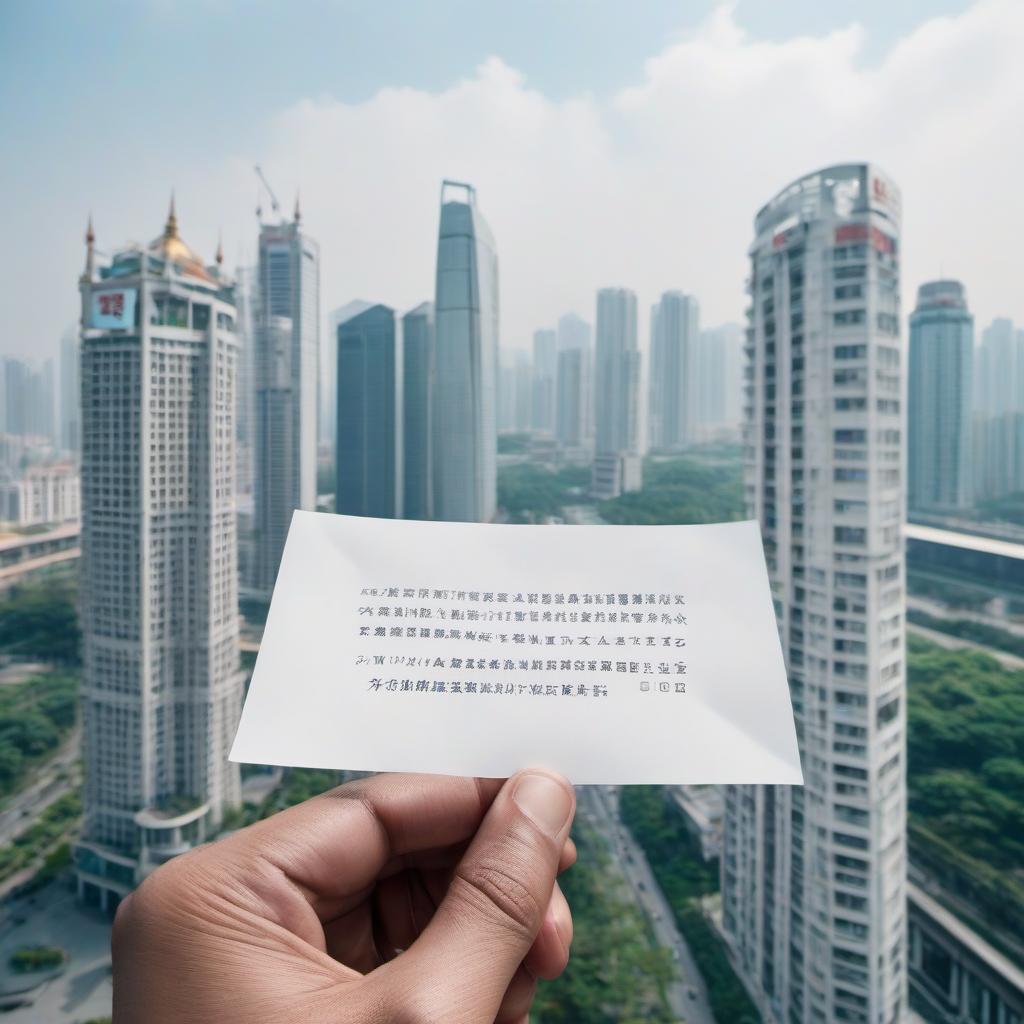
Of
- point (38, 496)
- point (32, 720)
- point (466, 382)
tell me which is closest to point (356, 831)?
point (466, 382)

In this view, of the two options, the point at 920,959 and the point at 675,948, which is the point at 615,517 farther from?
the point at 920,959

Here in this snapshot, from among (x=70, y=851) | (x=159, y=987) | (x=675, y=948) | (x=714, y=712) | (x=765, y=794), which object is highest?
(x=714, y=712)

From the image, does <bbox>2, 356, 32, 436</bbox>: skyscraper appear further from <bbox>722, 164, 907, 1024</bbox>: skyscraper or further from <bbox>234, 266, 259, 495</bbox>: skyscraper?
<bbox>722, 164, 907, 1024</bbox>: skyscraper

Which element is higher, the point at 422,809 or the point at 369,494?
the point at 369,494

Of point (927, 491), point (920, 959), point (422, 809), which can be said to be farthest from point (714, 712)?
point (927, 491)

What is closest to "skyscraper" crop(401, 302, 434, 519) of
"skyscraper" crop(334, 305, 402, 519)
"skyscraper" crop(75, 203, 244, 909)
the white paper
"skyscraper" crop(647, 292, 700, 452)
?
"skyscraper" crop(334, 305, 402, 519)

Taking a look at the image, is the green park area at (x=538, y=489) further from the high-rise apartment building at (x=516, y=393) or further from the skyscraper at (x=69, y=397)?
the skyscraper at (x=69, y=397)

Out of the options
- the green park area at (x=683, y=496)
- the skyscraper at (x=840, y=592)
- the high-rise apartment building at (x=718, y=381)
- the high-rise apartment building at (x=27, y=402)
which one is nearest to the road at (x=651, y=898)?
the skyscraper at (x=840, y=592)
